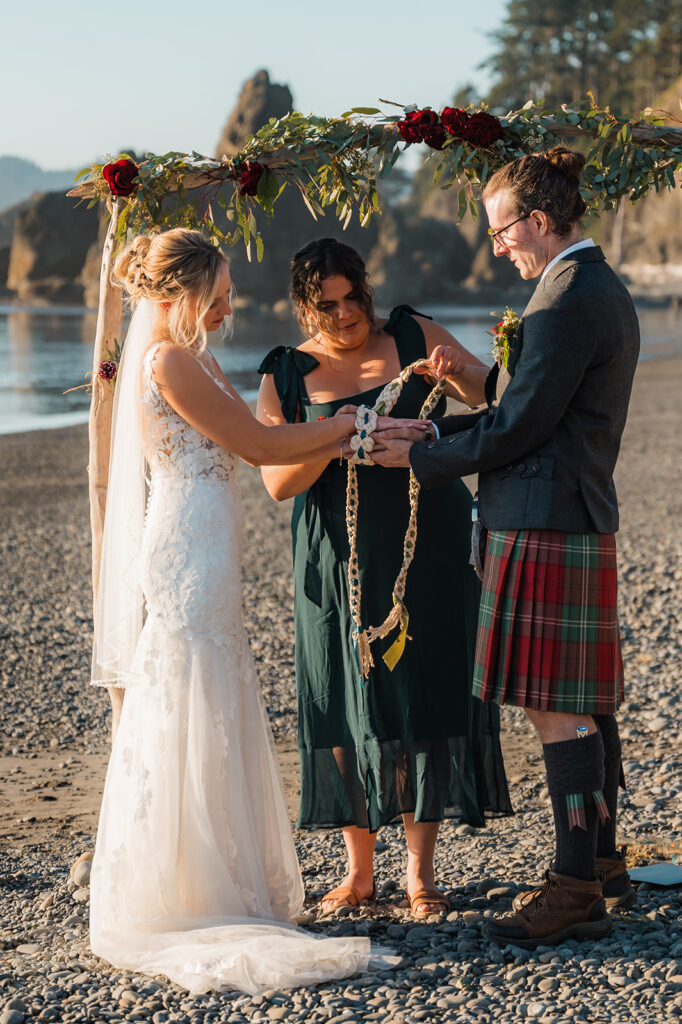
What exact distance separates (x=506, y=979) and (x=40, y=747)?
3.85 m

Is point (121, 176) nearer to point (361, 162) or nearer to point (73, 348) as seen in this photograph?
point (361, 162)

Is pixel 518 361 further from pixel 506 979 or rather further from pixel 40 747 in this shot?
pixel 40 747

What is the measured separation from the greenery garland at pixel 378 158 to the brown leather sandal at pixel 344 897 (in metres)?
2.52

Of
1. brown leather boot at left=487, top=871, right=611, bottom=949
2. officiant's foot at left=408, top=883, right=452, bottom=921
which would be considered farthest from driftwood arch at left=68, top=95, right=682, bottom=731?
brown leather boot at left=487, top=871, right=611, bottom=949

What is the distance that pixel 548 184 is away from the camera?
11.2 ft

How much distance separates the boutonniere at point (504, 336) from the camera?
361 cm

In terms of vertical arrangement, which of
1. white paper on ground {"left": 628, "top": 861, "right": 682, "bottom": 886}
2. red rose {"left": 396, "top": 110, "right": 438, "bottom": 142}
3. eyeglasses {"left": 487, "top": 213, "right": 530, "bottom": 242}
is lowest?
white paper on ground {"left": 628, "top": 861, "right": 682, "bottom": 886}

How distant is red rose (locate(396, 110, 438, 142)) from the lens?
4.44 metres

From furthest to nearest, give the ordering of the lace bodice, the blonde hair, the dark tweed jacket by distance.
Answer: the lace bodice
the blonde hair
the dark tweed jacket

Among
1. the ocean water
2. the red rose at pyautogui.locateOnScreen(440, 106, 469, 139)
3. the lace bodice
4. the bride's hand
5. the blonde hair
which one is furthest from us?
the ocean water

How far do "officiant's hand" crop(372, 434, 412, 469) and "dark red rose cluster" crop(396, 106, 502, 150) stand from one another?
4.34 ft

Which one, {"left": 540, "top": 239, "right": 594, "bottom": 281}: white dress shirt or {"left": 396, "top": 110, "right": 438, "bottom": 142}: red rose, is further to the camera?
{"left": 396, "top": 110, "right": 438, "bottom": 142}: red rose

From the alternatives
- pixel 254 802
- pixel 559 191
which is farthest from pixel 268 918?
pixel 559 191

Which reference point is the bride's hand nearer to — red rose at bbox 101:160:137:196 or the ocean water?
red rose at bbox 101:160:137:196
